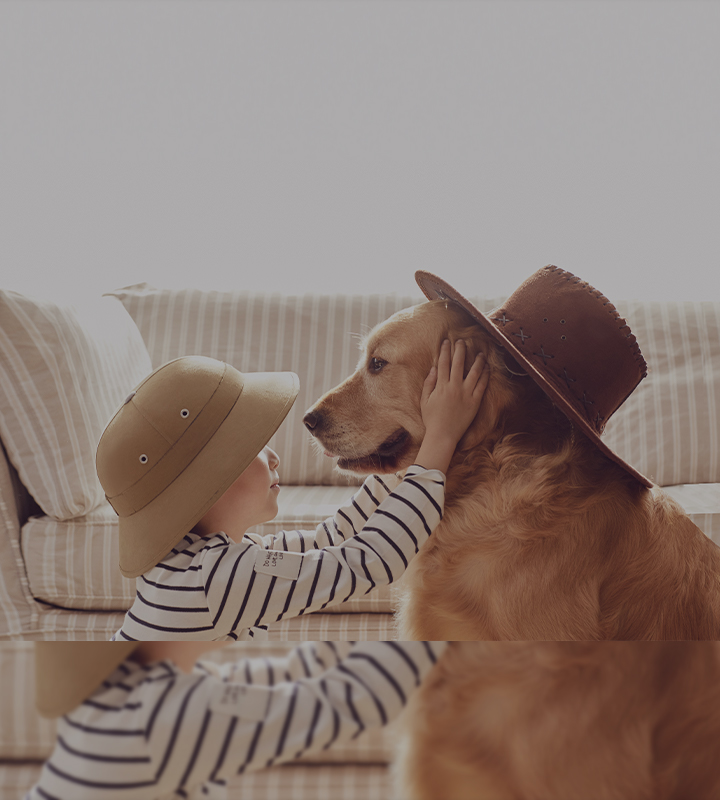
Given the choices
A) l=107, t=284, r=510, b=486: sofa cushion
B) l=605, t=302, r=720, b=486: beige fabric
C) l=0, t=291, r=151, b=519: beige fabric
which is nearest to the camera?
l=0, t=291, r=151, b=519: beige fabric

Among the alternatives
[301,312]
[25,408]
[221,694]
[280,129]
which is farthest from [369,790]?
[280,129]

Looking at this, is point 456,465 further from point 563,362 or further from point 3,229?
point 3,229

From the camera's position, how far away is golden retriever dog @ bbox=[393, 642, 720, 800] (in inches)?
12.7

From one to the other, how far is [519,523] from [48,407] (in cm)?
127

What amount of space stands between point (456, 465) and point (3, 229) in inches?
A: 100

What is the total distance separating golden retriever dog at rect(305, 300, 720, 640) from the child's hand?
22 millimetres

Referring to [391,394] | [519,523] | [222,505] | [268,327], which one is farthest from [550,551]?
[268,327]

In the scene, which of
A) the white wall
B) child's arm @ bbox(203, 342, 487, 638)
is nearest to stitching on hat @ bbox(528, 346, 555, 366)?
child's arm @ bbox(203, 342, 487, 638)

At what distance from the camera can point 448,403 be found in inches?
36.1

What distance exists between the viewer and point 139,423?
892mm

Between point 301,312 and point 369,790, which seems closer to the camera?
point 369,790

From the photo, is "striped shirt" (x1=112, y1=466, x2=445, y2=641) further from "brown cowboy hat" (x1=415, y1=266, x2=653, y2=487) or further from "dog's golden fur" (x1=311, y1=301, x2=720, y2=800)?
"brown cowboy hat" (x1=415, y1=266, x2=653, y2=487)

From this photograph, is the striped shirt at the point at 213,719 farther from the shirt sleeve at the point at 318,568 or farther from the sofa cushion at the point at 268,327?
the sofa cushion at the point at 268,327

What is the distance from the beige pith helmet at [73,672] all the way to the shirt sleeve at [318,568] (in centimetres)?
51
